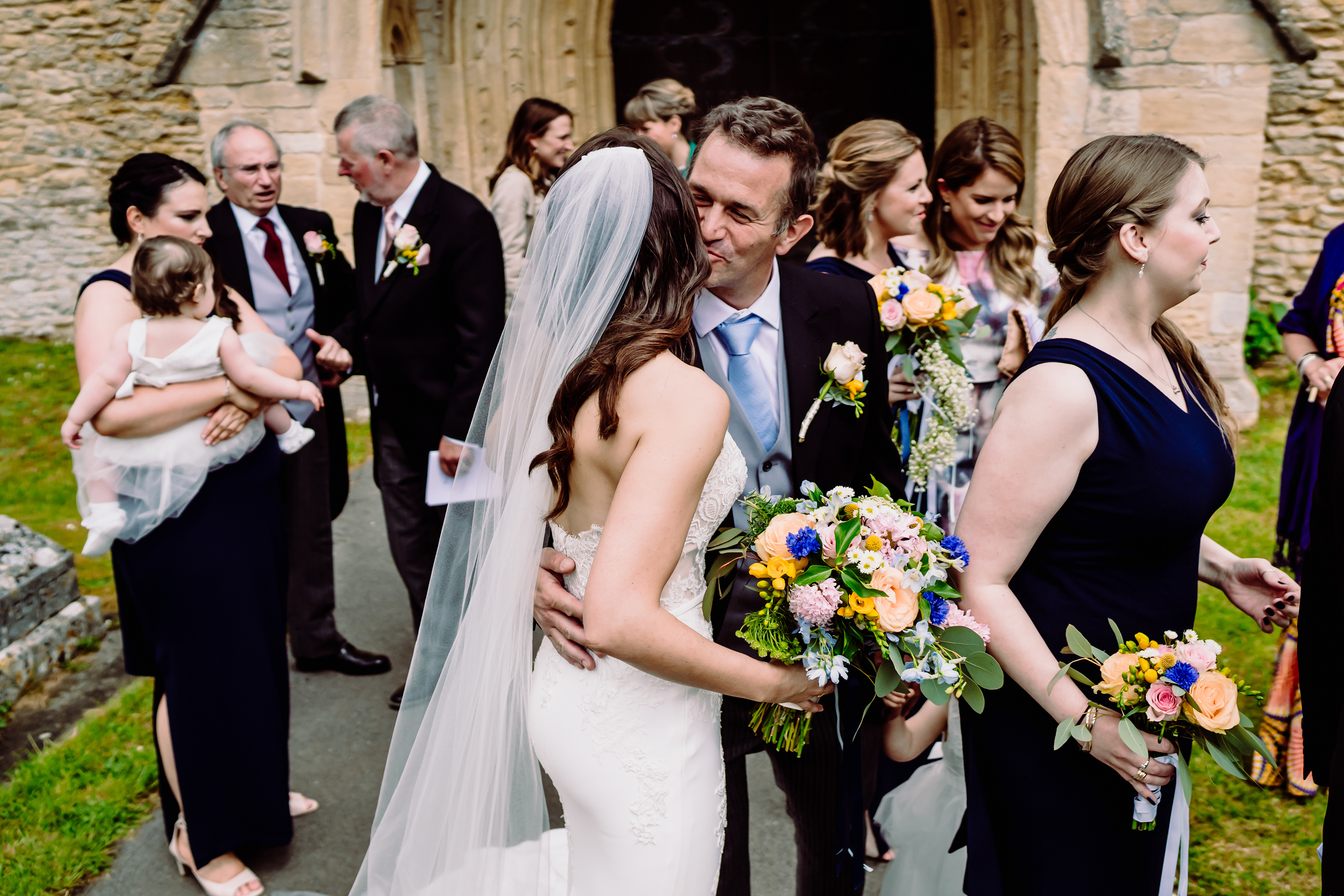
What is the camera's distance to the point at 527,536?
218cm

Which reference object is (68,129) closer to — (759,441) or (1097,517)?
(759,441)

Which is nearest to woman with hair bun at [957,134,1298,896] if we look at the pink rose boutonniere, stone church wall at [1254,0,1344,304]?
the pink rose boutonniere

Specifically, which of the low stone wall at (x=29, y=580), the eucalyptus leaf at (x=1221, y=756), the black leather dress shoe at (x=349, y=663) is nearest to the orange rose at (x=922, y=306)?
the eucalyptus leaf at (x=1221, y=756)

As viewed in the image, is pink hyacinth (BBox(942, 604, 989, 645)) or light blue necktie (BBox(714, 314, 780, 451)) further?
light blue necktie (BBox(714, 314, 780, 451))

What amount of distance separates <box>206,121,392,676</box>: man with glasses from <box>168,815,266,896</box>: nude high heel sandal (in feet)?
4.47

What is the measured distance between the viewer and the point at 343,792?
12.6ft

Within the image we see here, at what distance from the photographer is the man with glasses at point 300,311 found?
4.34 meters

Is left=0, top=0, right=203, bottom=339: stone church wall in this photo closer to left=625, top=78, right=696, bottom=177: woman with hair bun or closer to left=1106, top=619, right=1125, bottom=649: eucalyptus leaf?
left=625, top=78, right=696, bottom=177: woman with hair bun

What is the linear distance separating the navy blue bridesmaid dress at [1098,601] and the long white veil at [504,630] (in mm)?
937

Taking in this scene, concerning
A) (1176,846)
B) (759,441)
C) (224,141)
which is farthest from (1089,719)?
(224,141)

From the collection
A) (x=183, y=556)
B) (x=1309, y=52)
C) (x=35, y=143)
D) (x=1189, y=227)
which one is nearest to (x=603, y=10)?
(x=1309, y=52)

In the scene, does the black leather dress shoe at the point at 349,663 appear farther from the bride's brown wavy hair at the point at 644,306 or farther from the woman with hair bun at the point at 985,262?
the bride's brown wavy hair at the point at 644,306

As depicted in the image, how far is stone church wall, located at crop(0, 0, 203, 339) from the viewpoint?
32.4ft

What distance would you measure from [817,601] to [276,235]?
3469 millimetres
